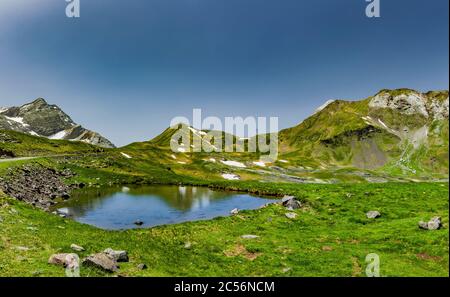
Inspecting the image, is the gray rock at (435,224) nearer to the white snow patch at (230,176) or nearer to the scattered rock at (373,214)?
the scattered rock at (373,214)

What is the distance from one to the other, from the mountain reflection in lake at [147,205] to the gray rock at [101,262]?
22.4 meters

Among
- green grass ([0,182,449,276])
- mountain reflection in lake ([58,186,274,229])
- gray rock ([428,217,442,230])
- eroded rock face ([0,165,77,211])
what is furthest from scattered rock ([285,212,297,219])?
eroded rock face ([0,165,77,211])

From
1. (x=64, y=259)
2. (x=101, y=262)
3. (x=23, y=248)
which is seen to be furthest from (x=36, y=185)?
(x=101, y=262)

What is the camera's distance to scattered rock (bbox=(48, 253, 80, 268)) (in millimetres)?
22609

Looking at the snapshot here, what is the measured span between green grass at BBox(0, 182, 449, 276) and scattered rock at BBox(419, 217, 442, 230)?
80 cm

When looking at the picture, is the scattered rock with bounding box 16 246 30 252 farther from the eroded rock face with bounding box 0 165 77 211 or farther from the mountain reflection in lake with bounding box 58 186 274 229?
the eroded rock face with bounding box 0 165 77 211

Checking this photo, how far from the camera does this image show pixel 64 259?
23000 millimetres

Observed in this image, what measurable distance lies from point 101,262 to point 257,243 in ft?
52.0

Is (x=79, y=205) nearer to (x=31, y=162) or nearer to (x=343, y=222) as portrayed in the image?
(x=31, y=162)

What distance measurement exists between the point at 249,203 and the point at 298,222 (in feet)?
86.9

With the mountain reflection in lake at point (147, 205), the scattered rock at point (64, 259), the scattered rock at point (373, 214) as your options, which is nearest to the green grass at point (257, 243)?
the scattered rock at point (64, 259)

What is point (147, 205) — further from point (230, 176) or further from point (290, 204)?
point (230, 176)

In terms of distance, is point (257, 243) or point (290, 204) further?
point (290, 204)
